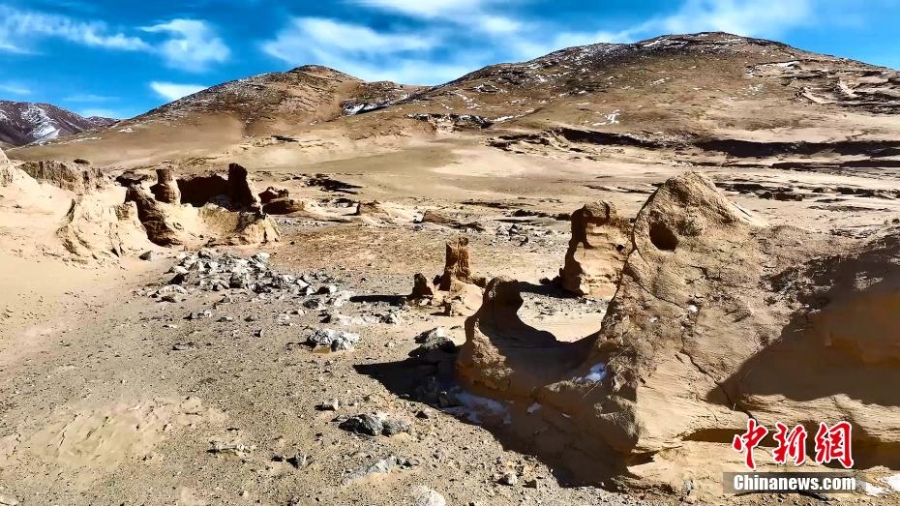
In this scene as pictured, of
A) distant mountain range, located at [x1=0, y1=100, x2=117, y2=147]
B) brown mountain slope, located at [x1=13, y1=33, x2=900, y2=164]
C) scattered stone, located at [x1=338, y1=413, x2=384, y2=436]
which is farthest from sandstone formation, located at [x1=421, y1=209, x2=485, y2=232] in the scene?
distant mountain range, located at [x1=0, y1=100, x2=117, y2=147]

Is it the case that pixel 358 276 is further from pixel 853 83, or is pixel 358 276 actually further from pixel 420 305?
pixel 853 83

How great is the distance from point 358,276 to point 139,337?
4448mm

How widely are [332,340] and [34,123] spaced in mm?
144200

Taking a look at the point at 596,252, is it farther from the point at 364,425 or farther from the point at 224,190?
the point at 224,190

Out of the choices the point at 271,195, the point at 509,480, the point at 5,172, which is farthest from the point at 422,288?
the point at 271,195

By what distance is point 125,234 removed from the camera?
1259cm

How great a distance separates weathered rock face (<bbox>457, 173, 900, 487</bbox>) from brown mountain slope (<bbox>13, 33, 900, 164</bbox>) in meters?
37.9

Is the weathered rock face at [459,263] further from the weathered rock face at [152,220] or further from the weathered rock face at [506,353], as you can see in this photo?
the weathered rock face at [152,220]

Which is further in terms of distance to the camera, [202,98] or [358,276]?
[202,98]

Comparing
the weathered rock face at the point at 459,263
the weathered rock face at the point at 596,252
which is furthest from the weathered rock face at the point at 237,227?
the weathered rock face at the point at 596,252

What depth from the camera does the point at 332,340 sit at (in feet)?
23.6

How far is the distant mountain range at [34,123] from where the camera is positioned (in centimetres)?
11512

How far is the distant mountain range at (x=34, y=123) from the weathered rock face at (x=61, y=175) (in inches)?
4569

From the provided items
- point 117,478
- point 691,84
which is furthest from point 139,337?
point 691,84
